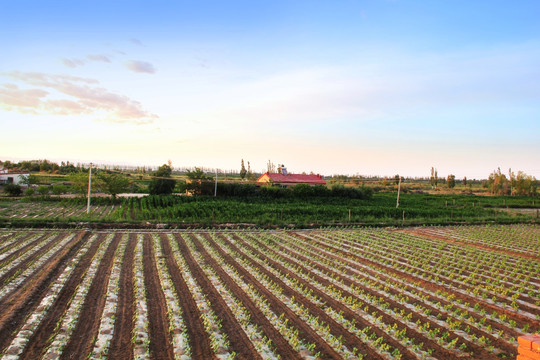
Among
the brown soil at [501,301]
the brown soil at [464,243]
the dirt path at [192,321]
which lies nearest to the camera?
the dirt path at [192,321]

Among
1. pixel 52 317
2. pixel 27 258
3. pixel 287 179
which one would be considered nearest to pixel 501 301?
pixel 52 317

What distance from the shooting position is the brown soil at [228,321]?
589 centimetres

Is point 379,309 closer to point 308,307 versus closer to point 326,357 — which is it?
point 308,307

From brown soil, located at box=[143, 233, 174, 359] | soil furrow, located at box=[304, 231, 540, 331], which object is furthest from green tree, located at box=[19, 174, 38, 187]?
soil furrow, located at box=[304, 231, 540, 331]

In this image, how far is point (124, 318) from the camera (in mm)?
7059

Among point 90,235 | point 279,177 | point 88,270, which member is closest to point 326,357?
point 88,270

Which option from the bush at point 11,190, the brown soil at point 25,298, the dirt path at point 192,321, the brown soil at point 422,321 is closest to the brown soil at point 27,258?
the brown soil at point 25,298

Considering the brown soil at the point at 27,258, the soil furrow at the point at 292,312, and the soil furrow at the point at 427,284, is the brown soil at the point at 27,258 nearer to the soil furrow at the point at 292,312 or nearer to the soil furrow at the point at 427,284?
the soil furrow at the point at 292,312

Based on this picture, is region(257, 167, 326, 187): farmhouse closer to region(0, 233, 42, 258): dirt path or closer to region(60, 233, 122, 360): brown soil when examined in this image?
region(0, 233, 42, 258): dirt path

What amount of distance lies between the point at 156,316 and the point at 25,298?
346 cm

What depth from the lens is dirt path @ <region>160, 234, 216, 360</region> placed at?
583 centimetres

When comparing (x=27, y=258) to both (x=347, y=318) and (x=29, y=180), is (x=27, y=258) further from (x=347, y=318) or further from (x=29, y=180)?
(x=29, y=180)

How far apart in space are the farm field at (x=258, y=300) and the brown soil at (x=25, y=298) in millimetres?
38

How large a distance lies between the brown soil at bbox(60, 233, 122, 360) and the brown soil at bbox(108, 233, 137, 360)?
36 cm
